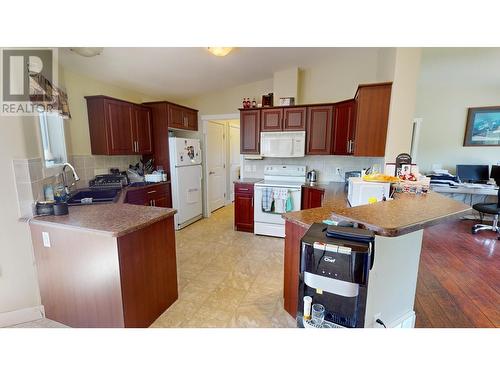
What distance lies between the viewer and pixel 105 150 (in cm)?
326

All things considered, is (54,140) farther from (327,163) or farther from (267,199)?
(327,163)

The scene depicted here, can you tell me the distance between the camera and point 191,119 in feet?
14.8

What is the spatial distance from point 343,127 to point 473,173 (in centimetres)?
317

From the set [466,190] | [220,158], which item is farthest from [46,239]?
[466,190]

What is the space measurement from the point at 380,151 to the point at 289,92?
1.84 meters

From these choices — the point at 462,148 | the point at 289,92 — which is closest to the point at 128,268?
the point at 289,92

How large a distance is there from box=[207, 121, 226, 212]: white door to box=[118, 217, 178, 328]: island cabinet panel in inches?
116

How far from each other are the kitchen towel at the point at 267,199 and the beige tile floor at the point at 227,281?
52 centimetres

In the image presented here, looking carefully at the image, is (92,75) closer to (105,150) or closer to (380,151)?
(105,150)

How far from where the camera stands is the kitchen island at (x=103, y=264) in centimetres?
154

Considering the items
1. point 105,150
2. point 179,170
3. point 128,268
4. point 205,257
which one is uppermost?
point 105,150

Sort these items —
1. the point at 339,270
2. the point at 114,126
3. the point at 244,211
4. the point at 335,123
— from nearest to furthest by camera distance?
the point at 339,270 < the point at 114,126 < the point at 335,123 < the point at 244,211

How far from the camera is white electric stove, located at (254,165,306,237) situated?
11.6 feet

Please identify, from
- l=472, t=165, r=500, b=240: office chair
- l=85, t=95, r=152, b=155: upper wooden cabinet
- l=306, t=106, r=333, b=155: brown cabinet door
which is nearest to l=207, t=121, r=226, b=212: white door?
l=85, t=95, r=152, b=155: upper wooden cabinet
